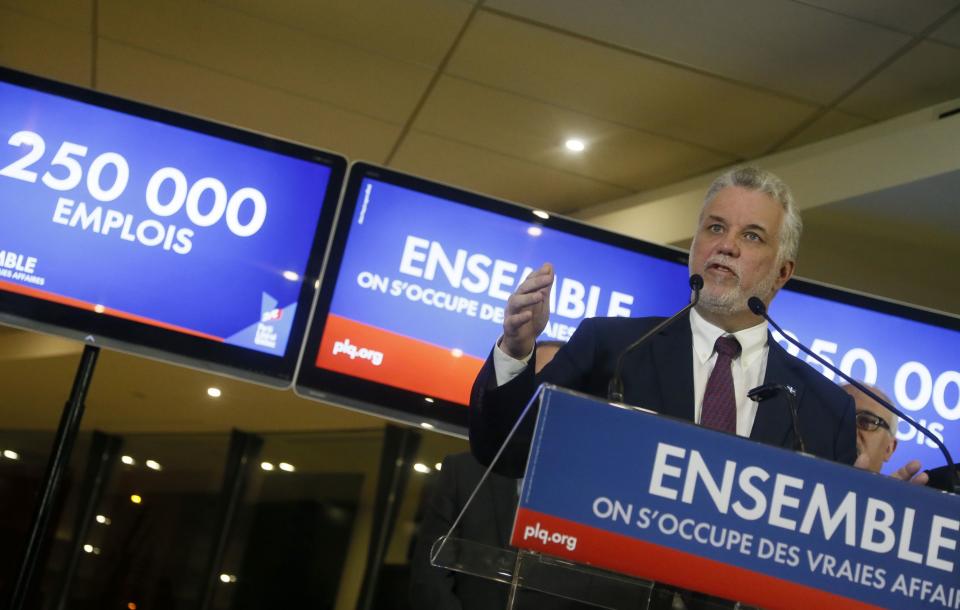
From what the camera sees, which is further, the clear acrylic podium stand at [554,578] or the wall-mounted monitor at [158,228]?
the wall-mounted monitor at [158,228]

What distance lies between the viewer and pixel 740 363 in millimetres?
1843

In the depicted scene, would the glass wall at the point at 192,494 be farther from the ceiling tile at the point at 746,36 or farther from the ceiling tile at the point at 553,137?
the ceiling tile at the point at 746,36

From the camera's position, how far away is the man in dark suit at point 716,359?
1633 millimetres

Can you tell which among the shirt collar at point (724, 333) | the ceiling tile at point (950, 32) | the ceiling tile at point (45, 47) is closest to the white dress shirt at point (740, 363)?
the shirt collar at point (724, 333)

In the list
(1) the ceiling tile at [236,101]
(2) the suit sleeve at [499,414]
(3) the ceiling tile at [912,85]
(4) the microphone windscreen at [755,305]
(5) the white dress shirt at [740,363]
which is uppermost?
(3) the ceiling tile at [912,85]

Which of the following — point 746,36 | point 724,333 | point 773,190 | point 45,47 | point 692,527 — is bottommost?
point 692,527

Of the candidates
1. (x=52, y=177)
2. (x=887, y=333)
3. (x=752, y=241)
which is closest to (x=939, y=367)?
(x=887, y=333)

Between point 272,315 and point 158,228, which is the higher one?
point 158,228

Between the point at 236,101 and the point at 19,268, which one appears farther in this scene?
the point at 236,101

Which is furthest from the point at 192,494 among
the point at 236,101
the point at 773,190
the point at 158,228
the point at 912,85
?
the point at 773,190

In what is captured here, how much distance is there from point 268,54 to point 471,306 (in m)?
1.64

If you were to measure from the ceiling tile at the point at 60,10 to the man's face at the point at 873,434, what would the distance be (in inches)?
127

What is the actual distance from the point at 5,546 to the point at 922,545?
814 cm

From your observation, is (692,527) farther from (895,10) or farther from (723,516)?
(895,10)
